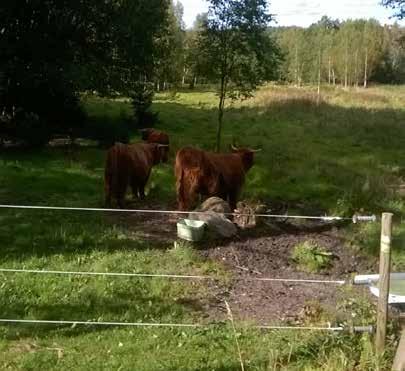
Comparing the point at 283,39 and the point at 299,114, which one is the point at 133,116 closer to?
the point at 299,114

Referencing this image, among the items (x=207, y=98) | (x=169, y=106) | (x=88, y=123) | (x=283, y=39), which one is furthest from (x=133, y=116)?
(x=283, y=39)

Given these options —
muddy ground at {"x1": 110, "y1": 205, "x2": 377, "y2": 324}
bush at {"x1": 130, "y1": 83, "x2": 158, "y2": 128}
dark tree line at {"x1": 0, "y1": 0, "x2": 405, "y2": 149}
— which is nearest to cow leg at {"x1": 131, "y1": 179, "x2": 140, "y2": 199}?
muddy ground at {"x1": 110, "y1": 205, "x2": 377, "y2": 324}

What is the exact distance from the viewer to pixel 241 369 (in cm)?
512

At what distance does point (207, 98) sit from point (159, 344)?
32.6 m

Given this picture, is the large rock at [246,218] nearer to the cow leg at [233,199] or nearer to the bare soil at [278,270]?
the bare soil at [278,270]

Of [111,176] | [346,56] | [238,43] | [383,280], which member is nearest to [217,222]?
[111,176]

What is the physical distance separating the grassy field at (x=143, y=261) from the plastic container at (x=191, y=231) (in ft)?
0.94

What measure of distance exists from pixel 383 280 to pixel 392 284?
124cm

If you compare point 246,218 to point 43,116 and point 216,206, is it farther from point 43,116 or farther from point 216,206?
point 43,116

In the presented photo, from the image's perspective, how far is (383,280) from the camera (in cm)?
479

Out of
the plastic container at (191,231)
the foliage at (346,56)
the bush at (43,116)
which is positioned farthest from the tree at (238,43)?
the foliage at (346,56)

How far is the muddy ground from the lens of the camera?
6.70m

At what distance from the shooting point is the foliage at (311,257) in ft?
26.8

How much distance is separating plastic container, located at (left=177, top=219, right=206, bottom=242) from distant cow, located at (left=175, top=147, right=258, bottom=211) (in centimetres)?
139
